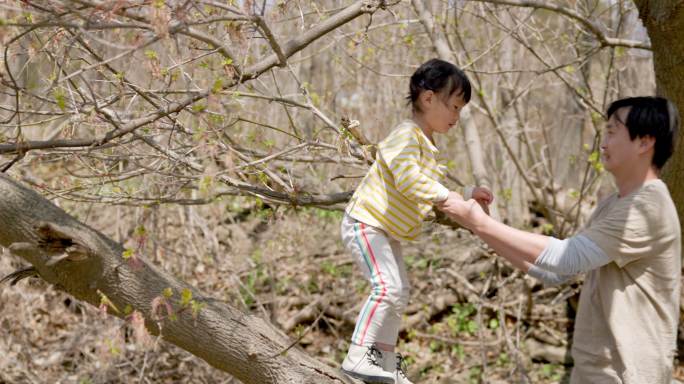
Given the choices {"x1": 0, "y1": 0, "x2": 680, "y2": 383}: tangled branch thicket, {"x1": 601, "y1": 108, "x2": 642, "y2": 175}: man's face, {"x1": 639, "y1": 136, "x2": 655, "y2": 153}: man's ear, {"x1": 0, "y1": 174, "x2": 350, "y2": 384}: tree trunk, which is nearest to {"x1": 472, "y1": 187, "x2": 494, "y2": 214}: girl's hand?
{"x1": 601, "y1": 108, "x2": 642, "y2": 175}: man's face

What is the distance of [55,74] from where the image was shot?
3.33 m

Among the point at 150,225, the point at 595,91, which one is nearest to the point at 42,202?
the point at 150,225

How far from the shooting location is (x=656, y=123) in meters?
2.75

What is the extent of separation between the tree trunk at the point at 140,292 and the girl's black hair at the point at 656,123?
58.9 inches

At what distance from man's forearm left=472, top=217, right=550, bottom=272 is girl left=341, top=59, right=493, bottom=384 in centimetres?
38

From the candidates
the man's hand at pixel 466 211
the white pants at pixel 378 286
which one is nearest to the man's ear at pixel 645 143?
the man's hand at pixel 466 211

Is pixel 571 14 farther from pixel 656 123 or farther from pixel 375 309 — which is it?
pixel 375 309

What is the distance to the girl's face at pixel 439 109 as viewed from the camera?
328 centimetres

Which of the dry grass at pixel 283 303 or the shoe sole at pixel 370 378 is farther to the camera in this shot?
the dry grass at pixel 283 303

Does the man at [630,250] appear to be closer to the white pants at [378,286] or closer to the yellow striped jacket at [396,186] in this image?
the yellow striped jacket at [396,186]

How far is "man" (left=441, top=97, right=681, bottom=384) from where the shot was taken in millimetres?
2717

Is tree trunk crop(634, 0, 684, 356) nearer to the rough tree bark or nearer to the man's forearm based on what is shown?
the rough tree bark

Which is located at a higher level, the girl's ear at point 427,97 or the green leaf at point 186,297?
the girl's ear at point 427,97

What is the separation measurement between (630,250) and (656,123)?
47 cm
